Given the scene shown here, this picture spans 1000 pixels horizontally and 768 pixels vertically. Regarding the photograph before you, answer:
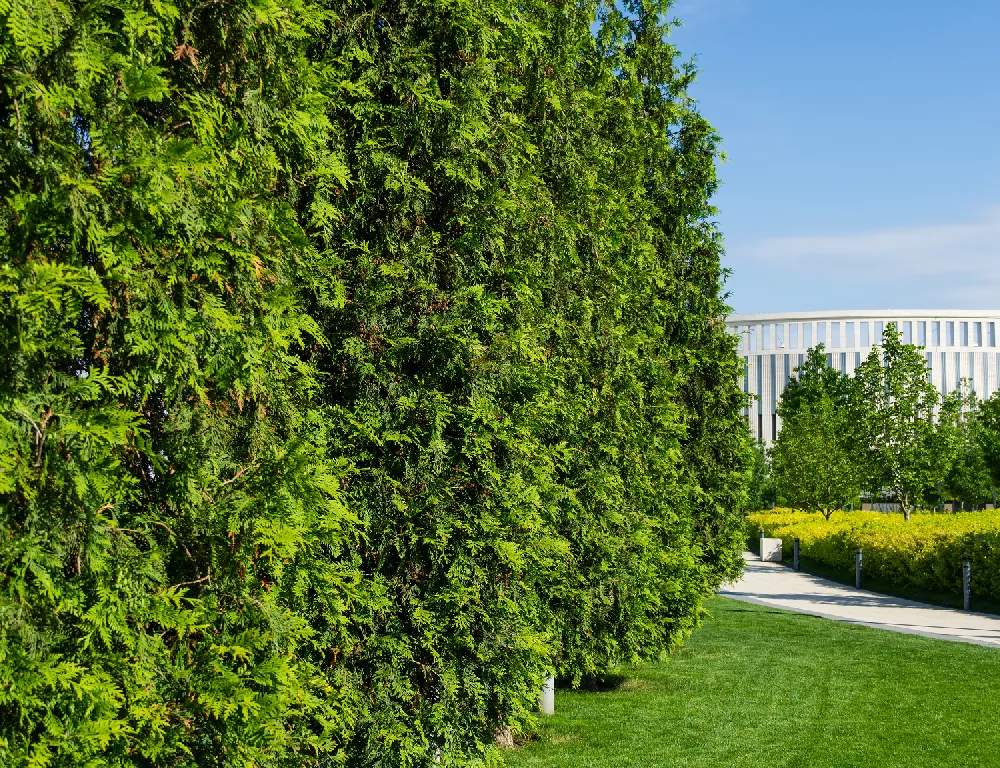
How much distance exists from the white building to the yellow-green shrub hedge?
262 feet

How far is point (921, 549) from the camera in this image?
21.7 meters

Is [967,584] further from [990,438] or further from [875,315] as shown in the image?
[875,315]

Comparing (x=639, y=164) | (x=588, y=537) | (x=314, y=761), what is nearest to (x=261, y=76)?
(x=314, y=761)

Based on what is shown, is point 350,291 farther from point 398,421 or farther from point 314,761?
point 314,761

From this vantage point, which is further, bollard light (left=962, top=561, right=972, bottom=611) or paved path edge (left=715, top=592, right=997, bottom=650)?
bollard light (left=962, top=561, right=972, bottom=611)

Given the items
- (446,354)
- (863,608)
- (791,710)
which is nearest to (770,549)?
(863,608)

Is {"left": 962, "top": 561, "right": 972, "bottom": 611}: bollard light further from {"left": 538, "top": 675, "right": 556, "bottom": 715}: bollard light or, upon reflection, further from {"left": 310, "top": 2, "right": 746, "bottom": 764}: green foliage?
{"left": 310, "top": 2, "right": 746, "bottom": 764}: green foliage

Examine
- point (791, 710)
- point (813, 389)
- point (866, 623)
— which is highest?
point (813, 389)

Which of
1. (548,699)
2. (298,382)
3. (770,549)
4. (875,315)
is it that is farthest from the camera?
(875,315)

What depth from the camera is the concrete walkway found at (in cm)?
1628

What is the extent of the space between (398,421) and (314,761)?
200 cm

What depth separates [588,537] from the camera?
8.92m

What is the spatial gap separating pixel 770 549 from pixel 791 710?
2644 cm

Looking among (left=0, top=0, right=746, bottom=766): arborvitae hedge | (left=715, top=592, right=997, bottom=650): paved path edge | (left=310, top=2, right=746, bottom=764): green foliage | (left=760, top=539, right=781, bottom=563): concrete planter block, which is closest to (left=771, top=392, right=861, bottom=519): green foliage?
(left=760, top=539, right=781, bottom=563): concrete planter block
